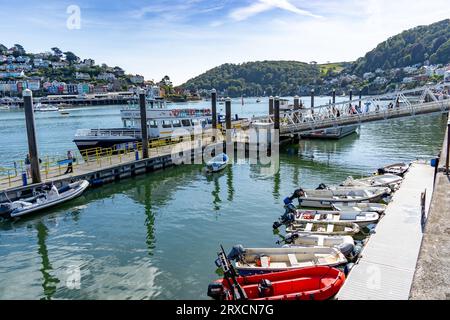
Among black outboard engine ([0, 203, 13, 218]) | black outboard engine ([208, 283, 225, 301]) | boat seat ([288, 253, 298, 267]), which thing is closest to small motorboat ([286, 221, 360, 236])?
boat seat ([288, 253, 298, 267])

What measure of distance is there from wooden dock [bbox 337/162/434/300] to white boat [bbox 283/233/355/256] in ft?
4.28

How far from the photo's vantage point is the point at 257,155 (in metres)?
39.1

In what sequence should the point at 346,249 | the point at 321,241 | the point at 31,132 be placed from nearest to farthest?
the point at 346,249
the point at 321,241
the point at 31,132

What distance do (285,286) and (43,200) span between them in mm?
16108

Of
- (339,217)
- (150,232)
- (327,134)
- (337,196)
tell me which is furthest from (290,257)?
(327,134)

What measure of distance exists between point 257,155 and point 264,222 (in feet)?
66.2

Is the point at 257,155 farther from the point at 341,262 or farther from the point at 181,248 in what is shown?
the point at 341,262

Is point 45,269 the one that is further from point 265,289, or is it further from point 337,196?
point 337,196

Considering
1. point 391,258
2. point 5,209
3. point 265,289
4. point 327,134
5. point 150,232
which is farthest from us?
point 327,134

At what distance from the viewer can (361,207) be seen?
1944 centimetres

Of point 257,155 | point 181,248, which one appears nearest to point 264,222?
point 181,248

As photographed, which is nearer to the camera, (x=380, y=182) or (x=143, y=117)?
(x=380, y=182)

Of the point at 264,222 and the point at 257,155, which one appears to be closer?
the point at 264,222
